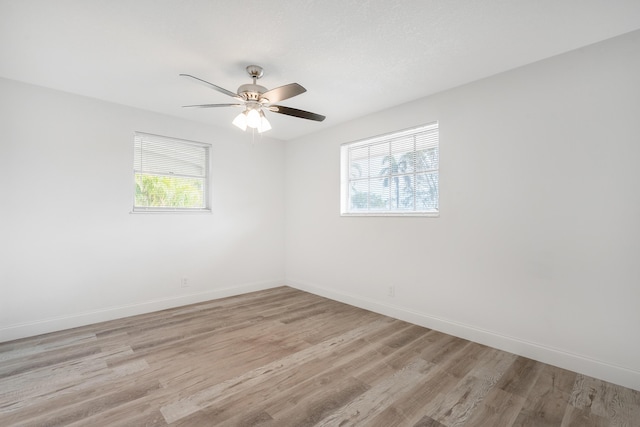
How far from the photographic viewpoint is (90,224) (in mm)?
3359

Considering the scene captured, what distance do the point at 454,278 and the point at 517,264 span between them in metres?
0.61

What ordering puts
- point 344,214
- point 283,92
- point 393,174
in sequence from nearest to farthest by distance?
point 283,92 → point 393,174 → point 344,214

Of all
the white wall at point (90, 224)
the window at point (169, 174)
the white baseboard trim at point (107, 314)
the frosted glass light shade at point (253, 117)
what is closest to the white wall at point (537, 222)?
the frosted glass light shade at point (253, 117)

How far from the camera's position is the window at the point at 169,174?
379cm

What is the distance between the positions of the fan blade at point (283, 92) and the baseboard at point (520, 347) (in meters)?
2.68

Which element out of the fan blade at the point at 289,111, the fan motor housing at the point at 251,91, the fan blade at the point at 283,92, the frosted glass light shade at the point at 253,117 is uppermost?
the fan motor housing at the point at 251,91

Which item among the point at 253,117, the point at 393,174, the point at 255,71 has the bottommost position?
the point at 393,174

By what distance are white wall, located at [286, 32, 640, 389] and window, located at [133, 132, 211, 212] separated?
2702 millimetres

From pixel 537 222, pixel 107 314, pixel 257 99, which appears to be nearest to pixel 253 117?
pixel 257 99

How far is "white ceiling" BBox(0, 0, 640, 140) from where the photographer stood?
1.93m

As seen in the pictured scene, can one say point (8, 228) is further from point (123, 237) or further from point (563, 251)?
point (563, 251)

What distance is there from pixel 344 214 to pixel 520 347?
2487 millimetres

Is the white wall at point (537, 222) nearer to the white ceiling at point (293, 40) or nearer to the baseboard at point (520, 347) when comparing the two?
the baseboard at point (520, 347)

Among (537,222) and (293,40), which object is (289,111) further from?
(537,222)
